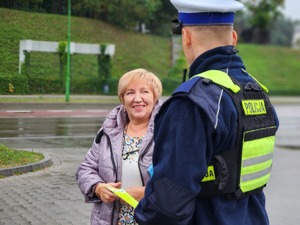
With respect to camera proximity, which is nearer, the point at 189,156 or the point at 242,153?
the point at 189,156

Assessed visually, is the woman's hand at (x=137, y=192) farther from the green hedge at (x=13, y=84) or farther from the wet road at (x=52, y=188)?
the wet road at (x=52, y=188)

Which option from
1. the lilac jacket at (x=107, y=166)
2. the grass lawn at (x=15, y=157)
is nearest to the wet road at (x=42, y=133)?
the grass lawn at (x=15, y=157)

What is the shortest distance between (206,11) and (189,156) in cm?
63

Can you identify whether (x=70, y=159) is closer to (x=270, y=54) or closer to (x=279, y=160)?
(x=279, y=160)

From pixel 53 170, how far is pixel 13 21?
3.62 metres

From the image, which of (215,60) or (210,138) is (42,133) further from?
(210,138)

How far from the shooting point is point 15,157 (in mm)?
8055

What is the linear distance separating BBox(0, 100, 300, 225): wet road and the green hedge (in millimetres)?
341

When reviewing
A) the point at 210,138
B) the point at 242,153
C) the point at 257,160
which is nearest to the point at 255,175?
the point at 257,160

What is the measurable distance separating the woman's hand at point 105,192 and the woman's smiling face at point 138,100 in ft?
1.53

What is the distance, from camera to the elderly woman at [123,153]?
3.37 m

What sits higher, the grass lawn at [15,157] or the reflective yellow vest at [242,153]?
the reflective yellow vest at [242,153]

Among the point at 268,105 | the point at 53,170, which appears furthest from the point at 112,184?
the point at 53,170

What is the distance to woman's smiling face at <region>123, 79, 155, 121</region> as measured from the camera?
3537 millimetres
